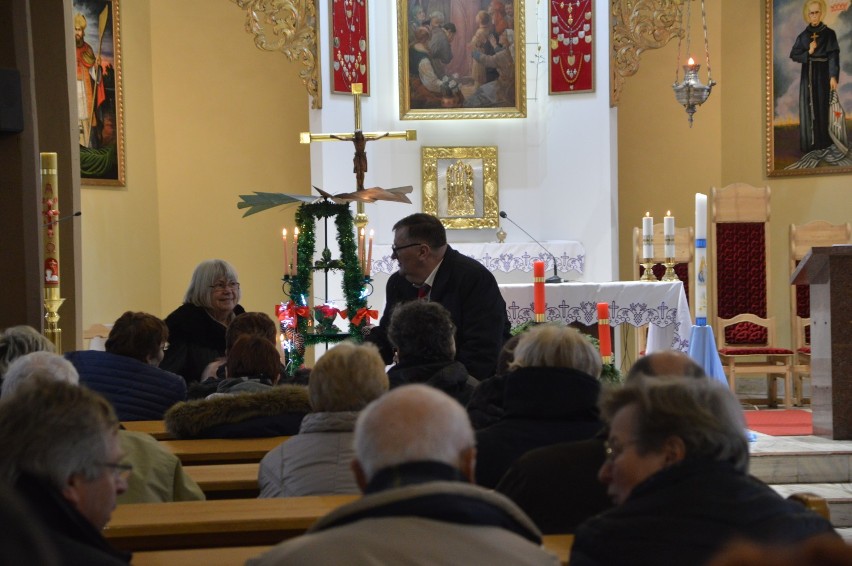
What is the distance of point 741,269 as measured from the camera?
10102 mm

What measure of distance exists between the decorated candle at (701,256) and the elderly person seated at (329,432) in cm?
388

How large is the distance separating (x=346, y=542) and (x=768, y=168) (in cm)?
1055

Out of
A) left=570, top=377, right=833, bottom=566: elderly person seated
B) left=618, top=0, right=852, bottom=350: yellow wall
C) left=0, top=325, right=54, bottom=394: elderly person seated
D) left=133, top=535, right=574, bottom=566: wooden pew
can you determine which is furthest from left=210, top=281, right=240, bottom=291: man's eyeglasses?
left=618, top=0, right=852, bottom=350: yellow wall

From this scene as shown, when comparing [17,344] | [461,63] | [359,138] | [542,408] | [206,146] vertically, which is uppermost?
[461,63]

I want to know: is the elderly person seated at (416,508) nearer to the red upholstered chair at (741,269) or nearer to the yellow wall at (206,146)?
the red upholstered chair at (741,269)

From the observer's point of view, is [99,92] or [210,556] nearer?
[210,556]

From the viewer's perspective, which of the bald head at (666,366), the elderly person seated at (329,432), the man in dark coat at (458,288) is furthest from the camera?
the man in dark coat at (458,288)

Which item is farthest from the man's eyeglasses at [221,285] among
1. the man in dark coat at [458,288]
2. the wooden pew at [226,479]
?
the wooden pew at [226,479]

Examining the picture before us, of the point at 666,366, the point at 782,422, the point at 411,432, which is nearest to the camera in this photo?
the point at 411,432

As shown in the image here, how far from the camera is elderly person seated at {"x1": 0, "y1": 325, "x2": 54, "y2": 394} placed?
3.89 meters

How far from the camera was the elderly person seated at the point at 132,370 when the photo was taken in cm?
424

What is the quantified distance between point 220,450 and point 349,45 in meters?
7.62

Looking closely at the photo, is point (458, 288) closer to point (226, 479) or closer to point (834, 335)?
point (226, 479)

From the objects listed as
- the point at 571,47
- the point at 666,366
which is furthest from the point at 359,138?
the point at 666,366
